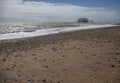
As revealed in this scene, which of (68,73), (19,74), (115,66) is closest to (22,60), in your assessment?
(19,74)

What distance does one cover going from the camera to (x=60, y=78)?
5.88m

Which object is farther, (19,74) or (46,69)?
(46,69)

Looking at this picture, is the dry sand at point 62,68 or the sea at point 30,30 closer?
the dry sand at point 62,68

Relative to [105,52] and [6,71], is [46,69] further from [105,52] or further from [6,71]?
[105,52]

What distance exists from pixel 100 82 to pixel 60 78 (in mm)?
1154

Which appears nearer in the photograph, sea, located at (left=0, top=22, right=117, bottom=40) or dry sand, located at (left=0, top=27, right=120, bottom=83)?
dry sand, located at (left=0, top=27, right=120, bottom=83)

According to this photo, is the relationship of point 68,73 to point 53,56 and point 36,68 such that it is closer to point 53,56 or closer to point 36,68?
point 36,68

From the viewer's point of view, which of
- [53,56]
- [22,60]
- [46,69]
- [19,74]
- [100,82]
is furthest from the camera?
[53,56]

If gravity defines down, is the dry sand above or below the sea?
above

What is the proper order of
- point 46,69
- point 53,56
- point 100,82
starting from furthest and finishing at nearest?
point 53,56 < point 46,69 < point 100,82

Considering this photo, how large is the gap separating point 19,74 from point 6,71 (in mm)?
584

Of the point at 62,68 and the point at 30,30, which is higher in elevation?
the point at 62,68

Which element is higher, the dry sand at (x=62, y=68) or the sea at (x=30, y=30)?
the dry sand at (x=62, y=68)

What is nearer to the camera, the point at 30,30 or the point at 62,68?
the point at 62,68
